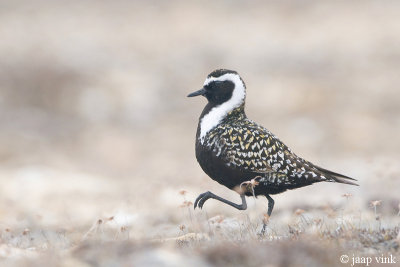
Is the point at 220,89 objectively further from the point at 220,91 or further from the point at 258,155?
the point at 258,155

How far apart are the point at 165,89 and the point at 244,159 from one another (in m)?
27.7

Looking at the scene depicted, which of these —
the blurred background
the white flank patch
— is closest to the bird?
the white flank patch

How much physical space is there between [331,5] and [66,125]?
78.2ft

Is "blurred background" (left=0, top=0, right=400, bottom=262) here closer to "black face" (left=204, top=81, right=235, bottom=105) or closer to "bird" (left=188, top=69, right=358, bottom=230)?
"black face" (left=204, top=81, right=235, bottom=105)

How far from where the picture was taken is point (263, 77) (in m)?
36.8

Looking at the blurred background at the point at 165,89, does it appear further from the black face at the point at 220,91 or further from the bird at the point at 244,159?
the bird at the point at 244,159

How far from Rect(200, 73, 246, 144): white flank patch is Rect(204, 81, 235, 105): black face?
4cm

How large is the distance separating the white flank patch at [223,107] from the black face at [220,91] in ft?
0.13

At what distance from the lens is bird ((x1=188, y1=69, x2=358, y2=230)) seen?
852 centimetres

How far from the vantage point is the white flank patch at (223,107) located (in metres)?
8.97

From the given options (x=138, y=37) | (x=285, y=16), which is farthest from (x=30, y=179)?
(x=285, y=16)

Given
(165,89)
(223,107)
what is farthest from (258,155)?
(165,89)

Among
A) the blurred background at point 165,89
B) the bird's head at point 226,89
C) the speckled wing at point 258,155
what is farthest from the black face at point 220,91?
the blurred background at point 165,89

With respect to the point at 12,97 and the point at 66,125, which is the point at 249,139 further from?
the point at 12,97
